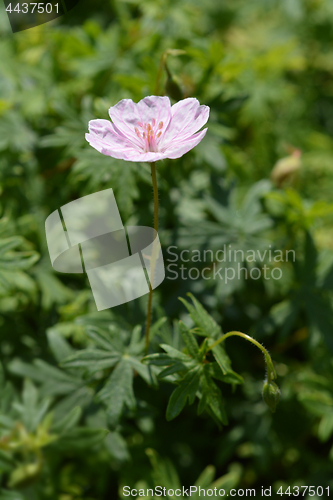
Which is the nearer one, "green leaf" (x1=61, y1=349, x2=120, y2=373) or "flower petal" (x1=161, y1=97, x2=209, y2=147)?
"flower petal" (x1=161, y1=97, x2=209, y2=147)

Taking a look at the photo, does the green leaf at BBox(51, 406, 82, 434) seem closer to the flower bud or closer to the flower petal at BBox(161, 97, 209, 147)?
the flower bud

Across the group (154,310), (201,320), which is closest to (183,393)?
(201,320)

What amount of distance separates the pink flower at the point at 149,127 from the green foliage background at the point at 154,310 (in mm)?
366

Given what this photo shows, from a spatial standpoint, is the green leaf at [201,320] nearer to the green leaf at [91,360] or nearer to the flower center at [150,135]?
the green leaf at [91,360]

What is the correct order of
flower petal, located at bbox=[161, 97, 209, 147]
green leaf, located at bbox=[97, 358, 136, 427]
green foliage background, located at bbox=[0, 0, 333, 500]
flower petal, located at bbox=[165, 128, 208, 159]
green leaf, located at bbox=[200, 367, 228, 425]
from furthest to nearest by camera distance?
green foliage background, located at bbox=[0, 0, 333, 500]
green leaf, located at bbox=[97, 358, 136, 427]
green leaf, located at bbox=[200, 367, 228, 425]
flower petal, located at bbox=[161, 97, 209, 147]
flower petal, located at bbox=[165, 128, 208, 159]

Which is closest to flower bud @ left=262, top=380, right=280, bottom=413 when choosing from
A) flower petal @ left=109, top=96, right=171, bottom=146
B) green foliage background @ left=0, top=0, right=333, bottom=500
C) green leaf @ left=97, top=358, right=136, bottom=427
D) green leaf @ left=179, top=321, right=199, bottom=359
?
green foliage background @ left=0, top=0, right=333, bottom=500

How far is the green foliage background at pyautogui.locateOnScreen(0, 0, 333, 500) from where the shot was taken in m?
1.39

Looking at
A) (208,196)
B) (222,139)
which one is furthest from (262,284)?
(222,139)

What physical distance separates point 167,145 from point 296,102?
2.01m

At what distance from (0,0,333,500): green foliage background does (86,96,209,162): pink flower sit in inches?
14.4

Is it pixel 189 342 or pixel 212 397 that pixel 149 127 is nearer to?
pixel 189 342

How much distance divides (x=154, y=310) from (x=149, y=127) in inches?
27.1

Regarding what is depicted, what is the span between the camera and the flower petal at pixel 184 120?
108 cm

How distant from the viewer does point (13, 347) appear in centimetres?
176
